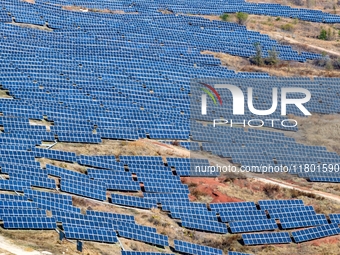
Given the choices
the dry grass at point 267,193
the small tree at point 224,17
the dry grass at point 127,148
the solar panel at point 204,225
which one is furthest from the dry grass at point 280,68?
the solar panel at point 204,225

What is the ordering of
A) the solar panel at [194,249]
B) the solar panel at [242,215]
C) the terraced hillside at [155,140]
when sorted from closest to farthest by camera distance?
the solar panel at [194,249]
the terraced hillside at [155,140]
the solar panel at [242,215]

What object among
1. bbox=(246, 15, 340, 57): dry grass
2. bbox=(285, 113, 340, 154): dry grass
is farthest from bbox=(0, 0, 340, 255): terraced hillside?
bbox=(246, 15, 340, 57): dry grass

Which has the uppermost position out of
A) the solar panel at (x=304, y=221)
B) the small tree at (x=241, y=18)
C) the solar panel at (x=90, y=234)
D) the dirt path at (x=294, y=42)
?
the small tree at (x=241, y=18)

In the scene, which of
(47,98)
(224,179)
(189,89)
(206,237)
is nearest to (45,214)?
(206,237)

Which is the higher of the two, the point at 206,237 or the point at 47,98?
the point at 47,98

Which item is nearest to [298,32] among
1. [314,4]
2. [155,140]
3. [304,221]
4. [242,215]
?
[314,4]

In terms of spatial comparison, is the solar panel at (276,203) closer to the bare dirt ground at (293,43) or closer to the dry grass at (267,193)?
the dry grass at (267,193)

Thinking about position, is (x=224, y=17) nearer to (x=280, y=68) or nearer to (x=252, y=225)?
(x=280, y=68)

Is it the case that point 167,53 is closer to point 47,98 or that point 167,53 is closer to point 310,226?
point 47,98
